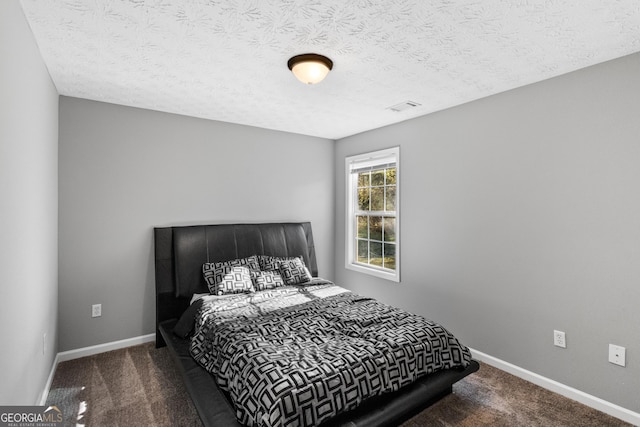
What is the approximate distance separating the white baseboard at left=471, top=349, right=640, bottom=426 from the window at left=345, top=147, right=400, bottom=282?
1228mm

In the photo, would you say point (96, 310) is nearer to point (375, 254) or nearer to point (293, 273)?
point (293, 273)

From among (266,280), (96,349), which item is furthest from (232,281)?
(96,349)

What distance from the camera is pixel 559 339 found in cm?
241

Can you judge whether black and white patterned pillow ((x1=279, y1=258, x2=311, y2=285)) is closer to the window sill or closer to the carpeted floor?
the window sill

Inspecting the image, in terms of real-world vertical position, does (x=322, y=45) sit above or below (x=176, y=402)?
above

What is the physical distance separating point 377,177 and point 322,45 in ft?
7.68

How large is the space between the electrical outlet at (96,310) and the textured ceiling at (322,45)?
192 cm

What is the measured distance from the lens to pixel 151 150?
10.7ft

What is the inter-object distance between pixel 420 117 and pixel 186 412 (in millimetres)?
3358

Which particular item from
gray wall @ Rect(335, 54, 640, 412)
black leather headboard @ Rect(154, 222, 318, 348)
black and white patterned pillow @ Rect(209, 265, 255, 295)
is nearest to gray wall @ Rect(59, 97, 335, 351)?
black leather headboard @ Rect(154, 222, 318, 348)

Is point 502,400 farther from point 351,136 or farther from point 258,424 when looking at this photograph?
point 351,136

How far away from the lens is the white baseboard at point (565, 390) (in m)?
2.10

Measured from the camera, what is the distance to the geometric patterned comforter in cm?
164

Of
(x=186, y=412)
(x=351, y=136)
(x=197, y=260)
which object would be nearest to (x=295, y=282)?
(x=197, y=260)
